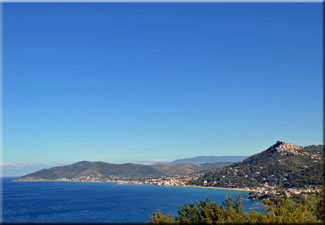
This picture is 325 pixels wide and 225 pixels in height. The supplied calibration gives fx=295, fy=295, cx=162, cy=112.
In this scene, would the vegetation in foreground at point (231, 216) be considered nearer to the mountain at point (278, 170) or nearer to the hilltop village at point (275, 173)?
the hilltop village at point (275, 173)

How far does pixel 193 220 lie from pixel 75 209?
236 feet

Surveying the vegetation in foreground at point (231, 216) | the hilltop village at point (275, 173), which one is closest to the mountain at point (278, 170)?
the hilltop village at point (275, 173)

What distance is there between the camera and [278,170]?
144500 mm

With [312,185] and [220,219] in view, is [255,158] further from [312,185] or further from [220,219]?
[220,219]

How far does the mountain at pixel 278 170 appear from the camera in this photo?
124562 mm

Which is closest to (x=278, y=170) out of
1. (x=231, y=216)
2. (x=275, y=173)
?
(x=275, y=173)

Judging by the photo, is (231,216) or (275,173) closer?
(231,216)

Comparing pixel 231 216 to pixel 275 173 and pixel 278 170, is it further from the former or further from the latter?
pixel 278 170

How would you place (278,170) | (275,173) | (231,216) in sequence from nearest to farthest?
(231,216), (275,173), (278,170)

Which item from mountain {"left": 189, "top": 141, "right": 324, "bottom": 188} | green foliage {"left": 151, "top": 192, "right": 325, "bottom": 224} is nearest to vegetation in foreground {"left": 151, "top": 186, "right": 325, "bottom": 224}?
green foliage {"left": 151, "top": 192, "right": 325, "bottom": 224}

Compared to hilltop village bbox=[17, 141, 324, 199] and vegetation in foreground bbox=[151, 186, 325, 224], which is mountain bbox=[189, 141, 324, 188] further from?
vegetation in foreground bbox=[151, 186, 325, 224]

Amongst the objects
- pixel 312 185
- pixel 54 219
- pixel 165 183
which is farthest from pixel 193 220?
pixel 165 183

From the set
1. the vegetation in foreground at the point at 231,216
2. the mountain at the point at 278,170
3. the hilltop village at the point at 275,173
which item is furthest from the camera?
the mountain at the point at 278,170

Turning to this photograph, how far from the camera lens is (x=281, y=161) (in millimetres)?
153000
